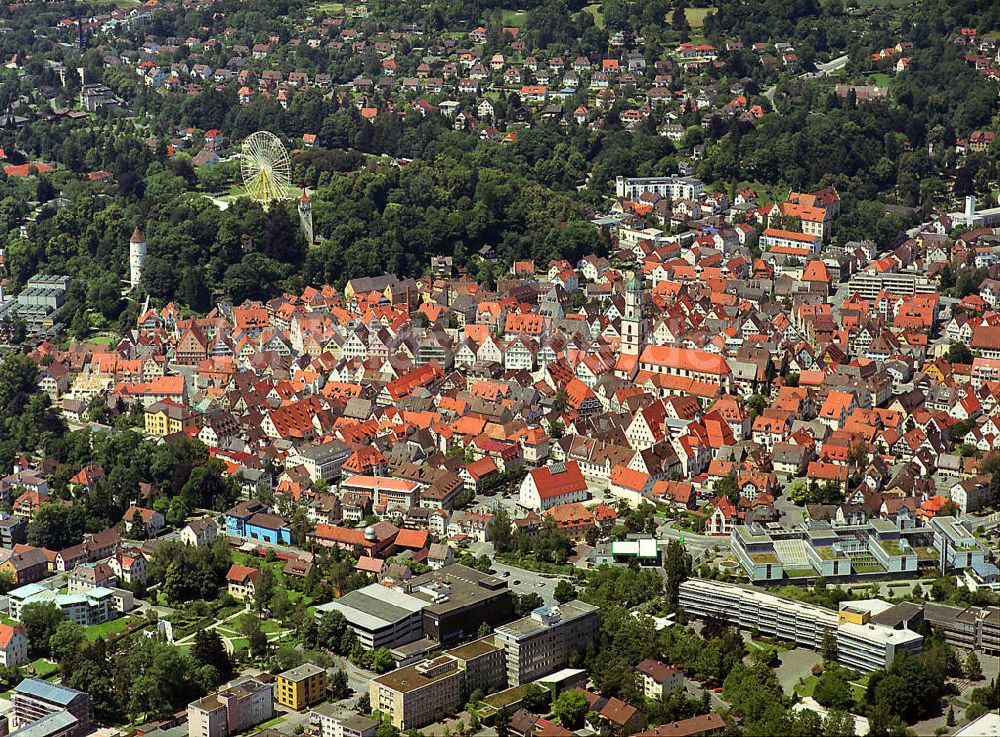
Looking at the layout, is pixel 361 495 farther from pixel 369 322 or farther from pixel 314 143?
pixel 314 143

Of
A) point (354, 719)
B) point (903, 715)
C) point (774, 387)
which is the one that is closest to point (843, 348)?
point (774, 387)

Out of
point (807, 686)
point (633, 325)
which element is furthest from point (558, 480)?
point (807, 686)

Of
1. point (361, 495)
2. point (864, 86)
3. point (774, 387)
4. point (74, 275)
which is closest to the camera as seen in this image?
point (361, 495)

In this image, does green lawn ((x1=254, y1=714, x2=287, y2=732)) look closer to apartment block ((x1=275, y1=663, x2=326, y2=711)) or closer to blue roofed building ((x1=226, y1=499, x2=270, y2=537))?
apartment block ((x1=275, y1=663, x2=326, y2=711))

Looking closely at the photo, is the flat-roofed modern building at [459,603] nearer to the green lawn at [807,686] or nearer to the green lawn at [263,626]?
the green lawn at [263,626]

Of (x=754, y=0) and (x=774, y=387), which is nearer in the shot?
(x=774, y=387)

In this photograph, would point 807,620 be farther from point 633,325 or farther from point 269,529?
point 633,325
